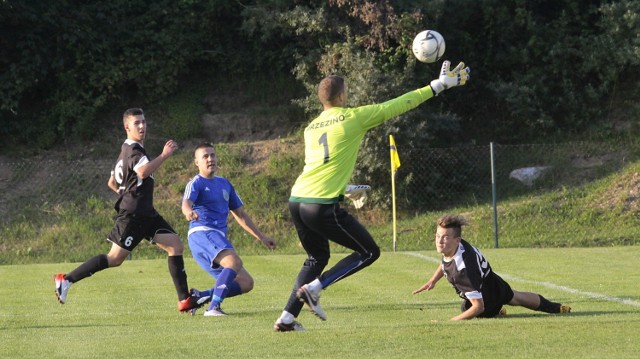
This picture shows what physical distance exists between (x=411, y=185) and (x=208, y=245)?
13.1 metres

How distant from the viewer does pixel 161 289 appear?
12031 mm

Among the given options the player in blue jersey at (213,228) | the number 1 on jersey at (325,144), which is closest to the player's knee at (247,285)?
the player in blue jersey at (213,228)

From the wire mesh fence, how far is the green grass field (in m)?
7.71

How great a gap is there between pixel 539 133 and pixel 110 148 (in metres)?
10.6

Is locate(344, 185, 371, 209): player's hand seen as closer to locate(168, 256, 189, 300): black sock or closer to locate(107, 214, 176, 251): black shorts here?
locate(168, 256, 189, 300): black sock

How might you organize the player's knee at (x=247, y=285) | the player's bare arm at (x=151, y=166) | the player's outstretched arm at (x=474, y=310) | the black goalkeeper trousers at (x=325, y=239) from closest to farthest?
the black goalkeeper trousers at (x=325, y=239)
the player's outstretched arm at (x=474, y=310)
the player's bare arm at (x=151, y=166)
the player's knee at (x=247, y=285)

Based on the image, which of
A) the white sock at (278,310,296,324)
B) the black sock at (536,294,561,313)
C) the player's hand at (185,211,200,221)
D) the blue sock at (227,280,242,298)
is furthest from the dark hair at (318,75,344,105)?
the black sock at (536,294,561,313)

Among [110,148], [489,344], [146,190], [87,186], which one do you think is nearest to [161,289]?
[146,190]

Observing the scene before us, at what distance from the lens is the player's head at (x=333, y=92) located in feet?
25.3

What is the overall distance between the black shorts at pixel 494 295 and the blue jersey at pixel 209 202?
8.59 feet

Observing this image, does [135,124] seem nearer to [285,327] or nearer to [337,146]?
[337,146]

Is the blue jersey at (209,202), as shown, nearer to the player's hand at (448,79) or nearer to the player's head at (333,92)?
the player's head at (333,92)

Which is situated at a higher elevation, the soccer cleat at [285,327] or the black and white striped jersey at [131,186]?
the black and white striped jersey at [131,186]

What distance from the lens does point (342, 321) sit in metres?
8.57
